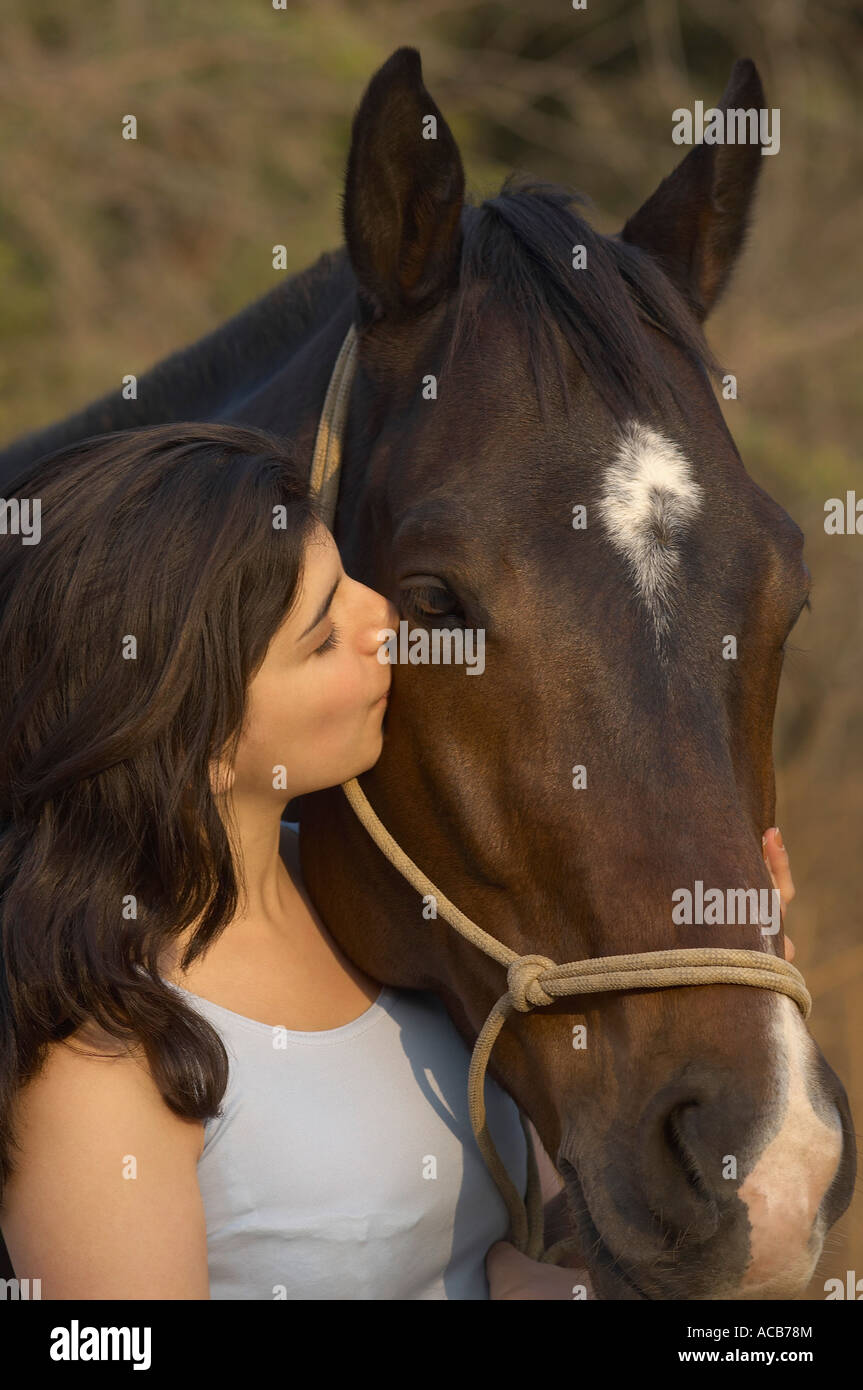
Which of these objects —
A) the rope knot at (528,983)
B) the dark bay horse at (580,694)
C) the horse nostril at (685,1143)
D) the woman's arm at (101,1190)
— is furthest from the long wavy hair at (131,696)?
the horse nostril at (685,1143)

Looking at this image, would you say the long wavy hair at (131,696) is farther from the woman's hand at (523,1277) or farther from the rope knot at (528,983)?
the woman's hand at (523,1277)

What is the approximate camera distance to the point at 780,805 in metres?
5.98

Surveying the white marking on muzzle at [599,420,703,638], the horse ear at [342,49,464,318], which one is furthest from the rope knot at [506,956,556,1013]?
the horse ear at [342,49,464,318]

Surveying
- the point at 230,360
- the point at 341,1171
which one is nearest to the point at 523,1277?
the point at 341,1171

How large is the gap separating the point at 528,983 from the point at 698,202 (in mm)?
1333

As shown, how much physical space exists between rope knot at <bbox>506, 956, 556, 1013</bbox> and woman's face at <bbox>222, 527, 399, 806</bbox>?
0.35m

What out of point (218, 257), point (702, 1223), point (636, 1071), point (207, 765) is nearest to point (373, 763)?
point (207, 765)

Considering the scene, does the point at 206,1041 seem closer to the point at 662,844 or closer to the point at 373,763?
the point at 373,763

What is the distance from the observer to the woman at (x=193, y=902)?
57.5 inches

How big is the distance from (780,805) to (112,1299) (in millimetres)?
5007

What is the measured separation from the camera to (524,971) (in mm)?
1566

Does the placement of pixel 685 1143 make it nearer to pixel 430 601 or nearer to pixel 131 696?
pixel 430 601

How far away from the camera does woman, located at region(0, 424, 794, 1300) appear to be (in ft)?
4.79

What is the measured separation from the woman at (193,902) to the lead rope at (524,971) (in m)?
0.09
